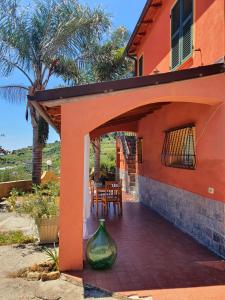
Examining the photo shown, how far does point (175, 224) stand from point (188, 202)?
186cm

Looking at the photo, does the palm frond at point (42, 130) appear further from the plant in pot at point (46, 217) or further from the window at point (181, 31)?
the window at point (181, 31)

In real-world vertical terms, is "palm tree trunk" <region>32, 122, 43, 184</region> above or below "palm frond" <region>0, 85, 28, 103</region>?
below

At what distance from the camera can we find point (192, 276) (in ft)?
25.2

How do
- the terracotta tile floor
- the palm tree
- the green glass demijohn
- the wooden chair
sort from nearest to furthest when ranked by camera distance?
the terracotta tile floor, the green glass demijohn, the wooden chair, the palm tree

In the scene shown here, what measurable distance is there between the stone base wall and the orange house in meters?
0.03

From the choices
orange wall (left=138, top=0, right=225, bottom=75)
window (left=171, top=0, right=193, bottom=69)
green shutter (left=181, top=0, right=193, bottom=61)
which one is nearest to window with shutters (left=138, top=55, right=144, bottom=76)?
orange wall (left=138, top=0, right=225, bottom=75)

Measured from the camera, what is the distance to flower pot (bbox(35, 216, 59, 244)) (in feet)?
35.3

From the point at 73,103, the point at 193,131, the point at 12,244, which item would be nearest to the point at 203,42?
the point at 193,131

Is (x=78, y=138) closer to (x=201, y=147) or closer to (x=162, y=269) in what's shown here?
(x=162, y=269)

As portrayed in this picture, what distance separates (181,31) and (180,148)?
156 inches

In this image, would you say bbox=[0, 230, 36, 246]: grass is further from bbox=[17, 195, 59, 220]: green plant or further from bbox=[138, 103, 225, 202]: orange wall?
bbox=[138, 103, 225, 202]: orange wall

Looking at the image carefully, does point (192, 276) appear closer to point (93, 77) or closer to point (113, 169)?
point (93, 77)

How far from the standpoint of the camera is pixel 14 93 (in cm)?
2406

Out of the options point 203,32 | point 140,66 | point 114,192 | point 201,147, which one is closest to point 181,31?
point 203,32
